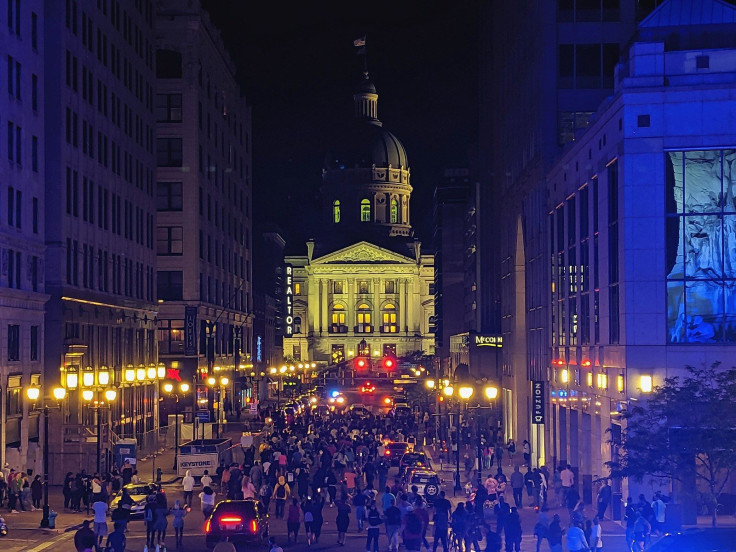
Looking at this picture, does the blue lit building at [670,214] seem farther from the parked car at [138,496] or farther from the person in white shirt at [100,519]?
the person in white shirt at [100,519]

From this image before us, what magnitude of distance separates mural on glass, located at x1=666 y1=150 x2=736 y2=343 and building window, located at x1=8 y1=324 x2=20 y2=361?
25676mm

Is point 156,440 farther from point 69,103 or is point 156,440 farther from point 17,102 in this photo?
point 17,102

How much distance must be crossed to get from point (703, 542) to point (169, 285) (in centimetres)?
7708

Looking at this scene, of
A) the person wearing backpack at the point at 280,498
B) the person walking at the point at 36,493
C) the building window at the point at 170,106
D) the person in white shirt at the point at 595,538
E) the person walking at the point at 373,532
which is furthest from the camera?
the building window at the point at 170,106

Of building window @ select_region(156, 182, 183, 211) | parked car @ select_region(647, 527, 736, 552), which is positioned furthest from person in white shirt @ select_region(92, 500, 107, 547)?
building window @ select_region(156, 182, 183, 211)

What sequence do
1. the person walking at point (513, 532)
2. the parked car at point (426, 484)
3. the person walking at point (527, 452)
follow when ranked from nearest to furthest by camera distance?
the person walking at point (513, 532)
the parked car at point (426, 484)
the person walking at point (527, 452)

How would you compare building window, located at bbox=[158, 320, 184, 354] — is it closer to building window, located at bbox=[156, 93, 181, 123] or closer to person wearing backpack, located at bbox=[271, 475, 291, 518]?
building window, located at bbox=[156, 93, 181, 123]

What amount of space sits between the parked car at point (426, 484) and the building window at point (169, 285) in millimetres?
47472

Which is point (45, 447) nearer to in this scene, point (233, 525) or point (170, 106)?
point (233, 525)

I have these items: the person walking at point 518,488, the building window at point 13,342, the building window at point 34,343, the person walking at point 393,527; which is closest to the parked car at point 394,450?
the person walking at point 518,488

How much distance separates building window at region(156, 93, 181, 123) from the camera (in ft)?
309

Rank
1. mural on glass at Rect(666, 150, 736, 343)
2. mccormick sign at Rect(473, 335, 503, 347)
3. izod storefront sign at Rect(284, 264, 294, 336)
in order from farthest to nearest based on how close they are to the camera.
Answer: izod storefront sign at Rect(284, 264, 294, 336), mccormick sign at Rect(473, 335, 503, 347), mural on glass at Rect(666, 150, 736, 343)

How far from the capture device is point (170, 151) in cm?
9419

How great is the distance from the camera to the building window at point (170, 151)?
9419 centimetres
